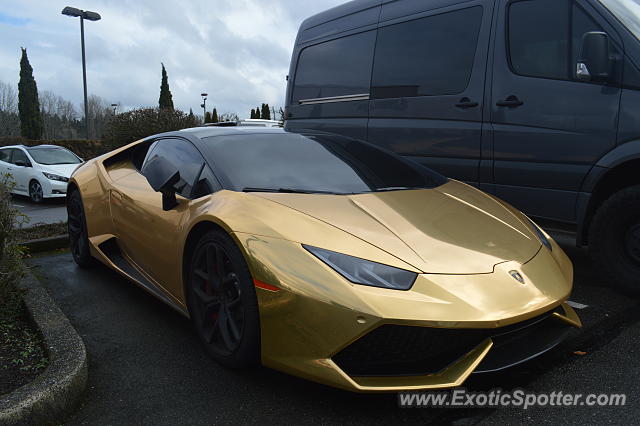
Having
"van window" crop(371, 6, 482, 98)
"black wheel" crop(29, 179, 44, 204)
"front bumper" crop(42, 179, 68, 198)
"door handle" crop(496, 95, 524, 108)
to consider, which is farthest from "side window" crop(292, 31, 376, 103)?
"black wheel" crop(29, 179, 44, 204)

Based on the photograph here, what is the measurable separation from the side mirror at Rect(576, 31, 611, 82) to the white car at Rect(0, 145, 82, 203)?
31.5 ft

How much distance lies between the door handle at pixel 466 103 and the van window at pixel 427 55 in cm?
9

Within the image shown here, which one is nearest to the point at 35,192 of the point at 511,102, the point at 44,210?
the point at 44,210

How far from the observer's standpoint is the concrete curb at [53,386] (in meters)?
1.98

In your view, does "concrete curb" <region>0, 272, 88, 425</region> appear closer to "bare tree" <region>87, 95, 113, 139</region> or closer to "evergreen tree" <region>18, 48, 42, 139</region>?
"evergreen tree" <region>18, 48, 42, 139</region>

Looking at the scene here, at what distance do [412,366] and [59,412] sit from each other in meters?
1.40

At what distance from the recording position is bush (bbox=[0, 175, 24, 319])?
285 cm

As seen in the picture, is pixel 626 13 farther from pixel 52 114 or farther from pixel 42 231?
pixel 52 114

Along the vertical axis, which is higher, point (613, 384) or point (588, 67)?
point (588, 67)

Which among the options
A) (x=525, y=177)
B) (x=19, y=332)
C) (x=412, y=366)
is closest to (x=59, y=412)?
(x=19, y=332)

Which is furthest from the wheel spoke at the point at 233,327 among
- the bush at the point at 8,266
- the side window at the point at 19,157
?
the side window at the point at 19,157

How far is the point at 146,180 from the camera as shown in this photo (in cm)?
342

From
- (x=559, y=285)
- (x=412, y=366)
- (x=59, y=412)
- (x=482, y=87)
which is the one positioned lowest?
(x=59, y=412)

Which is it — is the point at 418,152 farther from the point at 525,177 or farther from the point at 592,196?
the point at 592,196
